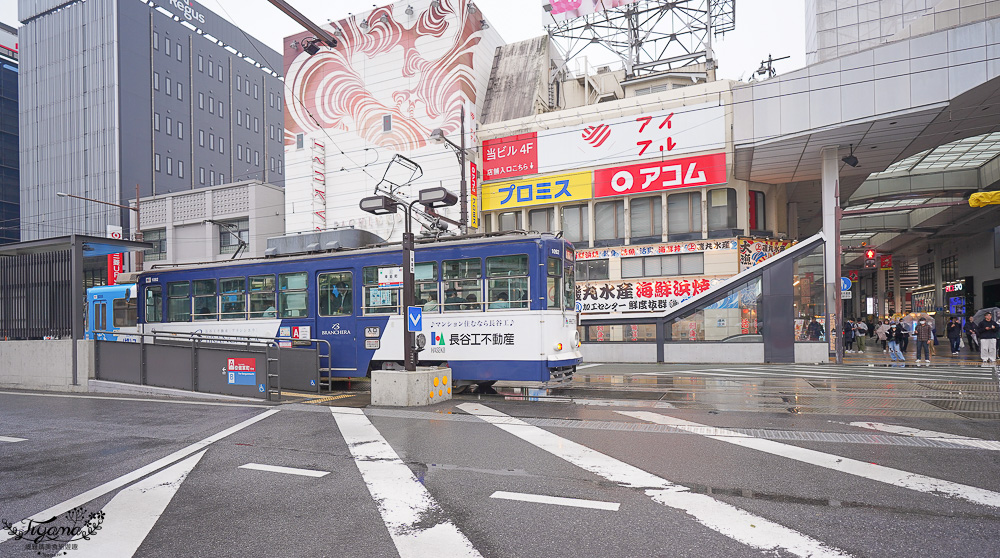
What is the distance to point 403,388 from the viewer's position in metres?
11.4

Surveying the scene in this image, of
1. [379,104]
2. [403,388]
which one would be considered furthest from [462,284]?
[379,104]

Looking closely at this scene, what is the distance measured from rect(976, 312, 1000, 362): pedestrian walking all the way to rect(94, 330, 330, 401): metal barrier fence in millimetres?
18887

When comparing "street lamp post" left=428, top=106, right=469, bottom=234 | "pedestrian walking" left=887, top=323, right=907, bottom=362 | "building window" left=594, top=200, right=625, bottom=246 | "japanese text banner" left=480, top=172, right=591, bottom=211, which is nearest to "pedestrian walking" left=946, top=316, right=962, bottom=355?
"pedestrian walking" left=887, top=323, right=907, bottom=362

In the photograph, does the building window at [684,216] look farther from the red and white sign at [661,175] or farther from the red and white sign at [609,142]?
the red and white sign at [609,142]

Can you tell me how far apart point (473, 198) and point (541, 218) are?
11.7 ft

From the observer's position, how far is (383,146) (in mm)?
35875

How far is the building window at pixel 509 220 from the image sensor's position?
3281 centimetres

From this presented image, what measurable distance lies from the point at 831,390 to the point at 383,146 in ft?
91.7

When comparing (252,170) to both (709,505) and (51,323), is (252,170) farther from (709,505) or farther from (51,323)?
(709,505)

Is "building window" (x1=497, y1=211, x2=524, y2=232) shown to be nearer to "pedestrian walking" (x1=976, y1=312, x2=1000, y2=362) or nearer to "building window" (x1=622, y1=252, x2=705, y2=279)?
"building window" (x1=622, y1=252, x2=705, y2=279)

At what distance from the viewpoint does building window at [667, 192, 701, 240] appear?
2896cm

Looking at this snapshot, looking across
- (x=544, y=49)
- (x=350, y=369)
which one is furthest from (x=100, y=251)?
(x=544, y=49)

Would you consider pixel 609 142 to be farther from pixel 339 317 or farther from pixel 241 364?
pixel 241 364

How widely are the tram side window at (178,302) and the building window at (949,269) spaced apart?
4390cm
